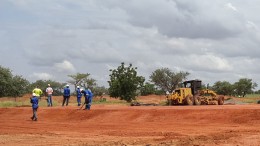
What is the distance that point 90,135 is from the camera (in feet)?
60.4

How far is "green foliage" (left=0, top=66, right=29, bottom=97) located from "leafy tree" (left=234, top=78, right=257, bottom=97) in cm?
5173

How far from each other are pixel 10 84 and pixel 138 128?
173 ft

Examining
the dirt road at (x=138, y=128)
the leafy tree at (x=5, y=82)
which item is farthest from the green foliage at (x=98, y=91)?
the dirt road at (x=138, y=128)

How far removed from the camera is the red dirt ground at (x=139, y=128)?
15.7 m

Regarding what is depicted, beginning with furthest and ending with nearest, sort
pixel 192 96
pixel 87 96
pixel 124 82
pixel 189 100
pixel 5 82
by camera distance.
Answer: pixel 5 82, pixel 124 82, pixel 192 96, pixel 189 100, pixel 87 96

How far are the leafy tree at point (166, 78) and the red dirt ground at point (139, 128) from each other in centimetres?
6081

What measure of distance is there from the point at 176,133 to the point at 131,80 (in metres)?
35.8

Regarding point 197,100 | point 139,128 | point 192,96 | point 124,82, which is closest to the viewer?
point 139,128

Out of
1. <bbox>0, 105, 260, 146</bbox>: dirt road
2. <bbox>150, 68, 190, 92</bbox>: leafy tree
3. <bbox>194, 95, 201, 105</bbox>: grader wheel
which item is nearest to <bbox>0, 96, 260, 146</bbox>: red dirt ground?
<bbox>0, 105, 260, 146</bbox>: dirt road

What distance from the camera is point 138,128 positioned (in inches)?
827

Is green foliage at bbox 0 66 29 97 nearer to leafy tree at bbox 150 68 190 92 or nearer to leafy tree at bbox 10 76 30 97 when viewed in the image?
leafy tree at bbox 10 76 30 97

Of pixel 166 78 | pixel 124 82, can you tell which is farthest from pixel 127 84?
pixel 166 78

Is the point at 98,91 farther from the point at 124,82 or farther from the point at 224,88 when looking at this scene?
the point at 124,82

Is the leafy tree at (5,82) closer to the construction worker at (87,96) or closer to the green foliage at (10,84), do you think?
the green foliage at (10,84)
